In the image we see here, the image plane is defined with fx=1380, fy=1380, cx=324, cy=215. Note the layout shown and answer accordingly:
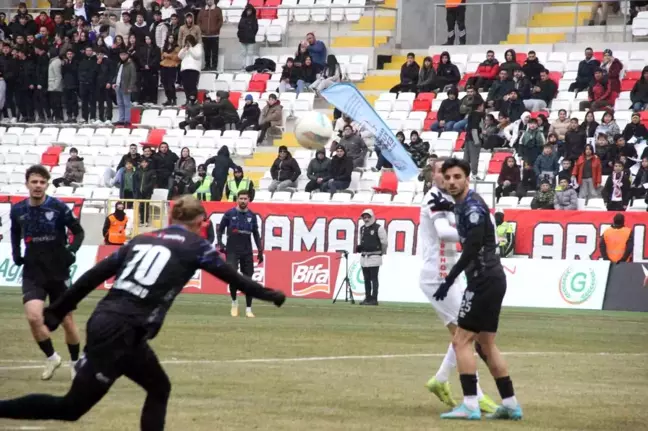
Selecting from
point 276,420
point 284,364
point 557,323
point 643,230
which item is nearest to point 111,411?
point 276,420

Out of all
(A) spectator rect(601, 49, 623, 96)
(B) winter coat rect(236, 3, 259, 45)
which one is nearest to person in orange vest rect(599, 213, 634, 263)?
(A) spectator rect(601, 49, 623, 96)

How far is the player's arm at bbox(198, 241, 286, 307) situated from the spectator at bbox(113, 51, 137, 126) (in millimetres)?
31385

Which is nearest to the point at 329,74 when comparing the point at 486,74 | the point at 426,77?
the point at 426,77

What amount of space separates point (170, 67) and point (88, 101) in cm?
267

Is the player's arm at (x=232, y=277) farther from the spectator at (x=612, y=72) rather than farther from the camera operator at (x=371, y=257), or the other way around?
the spectator at (x=612, y=72)

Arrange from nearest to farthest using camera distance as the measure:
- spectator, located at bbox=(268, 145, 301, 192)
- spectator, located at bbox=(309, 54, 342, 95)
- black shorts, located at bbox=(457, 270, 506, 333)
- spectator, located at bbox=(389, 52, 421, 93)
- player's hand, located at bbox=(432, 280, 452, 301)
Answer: player's hand, located at bbox=(432, 280, 452, 301), black shorts, located at bbox=(457, 270, 506, 333), spectator, located at bbox=(268, 145, 301, 192), spectator, located at bbox=(389, 52, 421, 93), spectator, located at bbox=(309, 54, 342, 95)

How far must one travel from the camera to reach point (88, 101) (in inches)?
1601

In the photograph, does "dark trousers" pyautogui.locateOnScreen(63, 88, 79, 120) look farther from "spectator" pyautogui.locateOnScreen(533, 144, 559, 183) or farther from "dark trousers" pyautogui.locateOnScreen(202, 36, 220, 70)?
"spectator" pyautogui.locateOnScreen(533, 144, 559, 183)

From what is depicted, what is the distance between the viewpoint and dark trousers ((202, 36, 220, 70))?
42031 mm

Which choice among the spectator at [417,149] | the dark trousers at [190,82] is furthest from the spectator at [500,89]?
the dark trousers at [190,82]

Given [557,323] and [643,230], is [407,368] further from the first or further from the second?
[643,230]

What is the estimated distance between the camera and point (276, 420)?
10.8 meters

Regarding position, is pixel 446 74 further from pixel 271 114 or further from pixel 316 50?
pixel 271 114

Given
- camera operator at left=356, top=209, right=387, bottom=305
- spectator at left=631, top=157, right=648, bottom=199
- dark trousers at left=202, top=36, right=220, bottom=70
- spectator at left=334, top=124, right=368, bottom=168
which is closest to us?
camera operator at left=356, top=209, right=387, bottom=305
